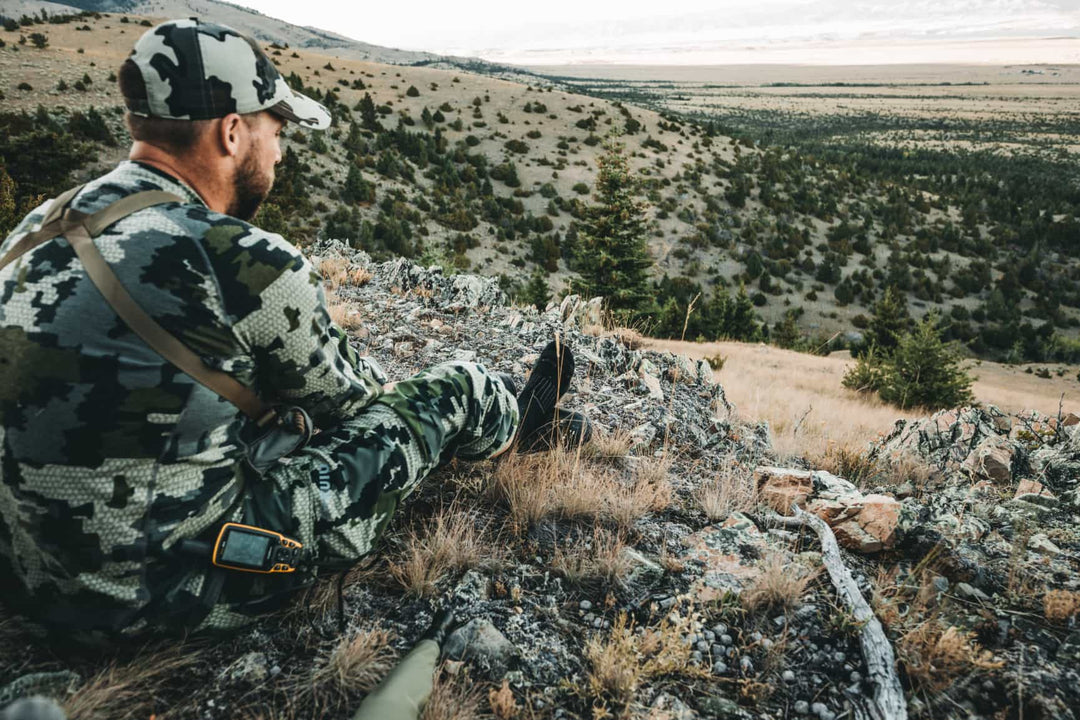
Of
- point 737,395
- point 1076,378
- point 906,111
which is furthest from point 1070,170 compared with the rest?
point 737,395

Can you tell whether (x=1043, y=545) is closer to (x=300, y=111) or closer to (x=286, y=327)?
(x=286, y=327)

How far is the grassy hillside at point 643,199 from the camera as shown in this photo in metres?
18.8

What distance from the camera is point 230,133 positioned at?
1.58 meters

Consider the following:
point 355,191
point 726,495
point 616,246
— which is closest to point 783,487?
point 726,495

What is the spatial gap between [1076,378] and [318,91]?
3292 centimetres

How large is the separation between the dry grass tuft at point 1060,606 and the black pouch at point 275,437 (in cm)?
264

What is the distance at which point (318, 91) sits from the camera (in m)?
27.2

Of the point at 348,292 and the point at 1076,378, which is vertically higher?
the point at 348,292

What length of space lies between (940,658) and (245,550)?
2124 mm

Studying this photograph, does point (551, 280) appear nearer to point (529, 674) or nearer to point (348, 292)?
point (348, 292)

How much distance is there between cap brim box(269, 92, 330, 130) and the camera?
1751 millimetres

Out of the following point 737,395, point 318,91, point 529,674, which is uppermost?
point 318,91

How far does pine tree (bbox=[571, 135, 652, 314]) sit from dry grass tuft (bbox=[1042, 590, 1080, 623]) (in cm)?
1328

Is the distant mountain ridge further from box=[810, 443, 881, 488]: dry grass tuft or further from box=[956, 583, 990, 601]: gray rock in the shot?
box=[956, 583, 990, 601]: gray rock
